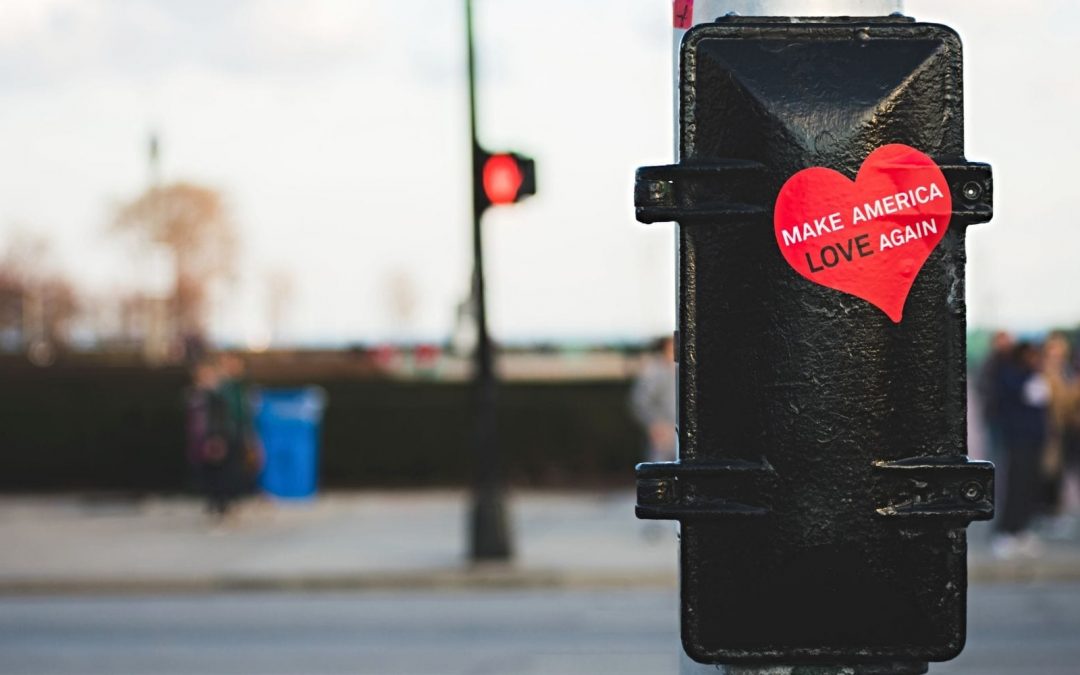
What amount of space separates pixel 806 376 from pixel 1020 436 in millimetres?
11187

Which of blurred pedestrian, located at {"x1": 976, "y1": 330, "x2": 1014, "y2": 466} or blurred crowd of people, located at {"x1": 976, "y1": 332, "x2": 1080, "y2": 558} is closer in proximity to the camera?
blurred crowd of people, located at {"x1": 976, "y1": 332, "x2": 1080, "y2": 558}

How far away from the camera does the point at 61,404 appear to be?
17.9 m

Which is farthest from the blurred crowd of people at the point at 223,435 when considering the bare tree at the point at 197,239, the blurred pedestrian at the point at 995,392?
the bare tree at the point at 197,239

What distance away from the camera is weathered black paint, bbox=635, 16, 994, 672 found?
6.07ft

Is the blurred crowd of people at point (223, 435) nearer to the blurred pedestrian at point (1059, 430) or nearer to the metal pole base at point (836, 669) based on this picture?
the blurred pedestrian at point (1059, 430)

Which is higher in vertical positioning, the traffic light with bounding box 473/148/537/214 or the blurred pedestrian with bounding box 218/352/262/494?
the traffic light with bounding box 473/148/537/214

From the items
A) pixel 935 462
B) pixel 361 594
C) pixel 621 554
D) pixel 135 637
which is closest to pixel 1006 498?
pixel 621 554

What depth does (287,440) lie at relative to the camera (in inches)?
625

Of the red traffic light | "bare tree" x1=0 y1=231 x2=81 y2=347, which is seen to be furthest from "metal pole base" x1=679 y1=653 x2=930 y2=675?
"bare tree" x1=0 y1=231 x2=81 y2=347

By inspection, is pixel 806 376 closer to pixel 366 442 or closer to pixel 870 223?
pixel 870 223

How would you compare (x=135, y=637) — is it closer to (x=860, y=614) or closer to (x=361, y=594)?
(x=361, y=594)

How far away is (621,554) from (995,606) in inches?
134

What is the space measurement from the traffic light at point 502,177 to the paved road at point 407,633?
10.5ft

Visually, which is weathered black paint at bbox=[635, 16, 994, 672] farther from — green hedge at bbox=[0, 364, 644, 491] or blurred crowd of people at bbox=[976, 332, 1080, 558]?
green hedge at bbox=[0, 364, 644, 491]
